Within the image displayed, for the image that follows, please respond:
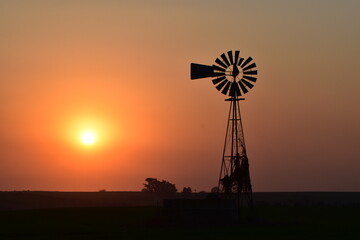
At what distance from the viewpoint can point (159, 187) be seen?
177m

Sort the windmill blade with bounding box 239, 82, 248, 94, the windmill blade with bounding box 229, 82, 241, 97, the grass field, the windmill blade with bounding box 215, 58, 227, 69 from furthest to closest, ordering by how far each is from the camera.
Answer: the windmill blade with bounding box 215, 58, 227, 69, the windmill blade with bounding box 239, 82, 248, 94, the windmill blade with bounding box 229, 82, 241, 97, the grass field

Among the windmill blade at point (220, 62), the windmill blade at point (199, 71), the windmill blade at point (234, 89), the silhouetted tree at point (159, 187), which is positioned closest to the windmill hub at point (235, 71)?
the windmill blade at point (234, 89)

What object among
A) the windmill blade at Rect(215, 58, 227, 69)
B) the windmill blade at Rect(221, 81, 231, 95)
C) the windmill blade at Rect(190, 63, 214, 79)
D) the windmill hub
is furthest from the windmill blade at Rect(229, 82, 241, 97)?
the windmill blade at Rect(190, 63, 214, 79)

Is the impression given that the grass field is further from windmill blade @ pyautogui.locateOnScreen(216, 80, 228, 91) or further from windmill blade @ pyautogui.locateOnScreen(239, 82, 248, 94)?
windmill blade @ pyautogui.locateOnScreen(216, 80, 228, 91)

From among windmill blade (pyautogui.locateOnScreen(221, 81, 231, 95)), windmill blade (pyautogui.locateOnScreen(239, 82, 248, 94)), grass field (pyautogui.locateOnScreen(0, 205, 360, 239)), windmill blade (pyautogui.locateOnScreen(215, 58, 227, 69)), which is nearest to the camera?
grass field (pyautogui.locateOnScreen(0, 205, 360, 239))

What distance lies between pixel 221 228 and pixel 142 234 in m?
7.18

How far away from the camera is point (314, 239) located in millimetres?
47406

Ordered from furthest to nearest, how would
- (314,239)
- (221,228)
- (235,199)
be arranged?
(235,199)
(221,228)
(314,239)

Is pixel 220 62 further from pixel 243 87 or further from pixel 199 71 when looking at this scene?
pixel 243 87

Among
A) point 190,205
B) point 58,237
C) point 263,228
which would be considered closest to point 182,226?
point 190,205

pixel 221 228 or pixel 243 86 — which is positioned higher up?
pixel 243 86

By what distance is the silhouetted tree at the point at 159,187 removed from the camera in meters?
172

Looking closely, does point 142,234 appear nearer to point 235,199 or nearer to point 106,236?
point 106,236

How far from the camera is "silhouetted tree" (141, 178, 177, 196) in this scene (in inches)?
6791
